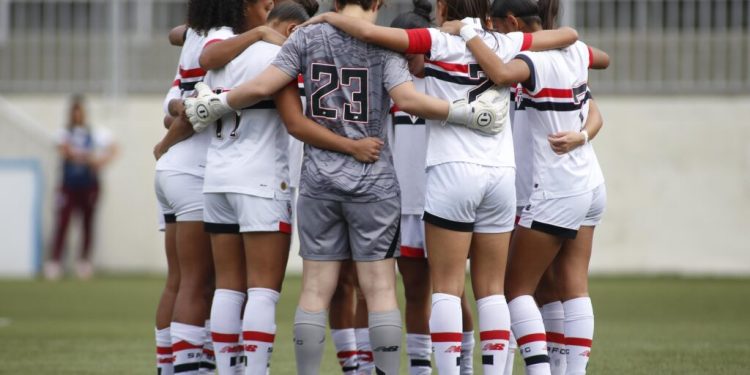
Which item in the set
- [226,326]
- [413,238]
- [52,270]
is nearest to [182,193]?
[226,326]

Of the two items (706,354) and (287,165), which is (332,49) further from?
(706,354)

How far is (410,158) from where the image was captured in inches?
278

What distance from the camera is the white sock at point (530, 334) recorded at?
6.39 meters

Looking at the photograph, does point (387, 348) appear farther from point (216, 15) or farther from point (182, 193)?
point (216, 15)

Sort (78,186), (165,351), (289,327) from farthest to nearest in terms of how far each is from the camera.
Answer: (78,186)
(289,327)
(165,351)

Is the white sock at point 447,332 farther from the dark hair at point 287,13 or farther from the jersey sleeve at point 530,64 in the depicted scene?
the dark hair at point 287,13

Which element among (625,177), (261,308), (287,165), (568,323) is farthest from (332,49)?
(625,177)

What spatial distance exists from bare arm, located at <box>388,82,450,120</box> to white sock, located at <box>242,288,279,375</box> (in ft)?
3.78

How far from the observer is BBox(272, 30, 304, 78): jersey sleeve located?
20.1 ft

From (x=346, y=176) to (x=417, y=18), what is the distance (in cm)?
135

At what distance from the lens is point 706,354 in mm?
8672

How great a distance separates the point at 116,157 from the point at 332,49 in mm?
11830

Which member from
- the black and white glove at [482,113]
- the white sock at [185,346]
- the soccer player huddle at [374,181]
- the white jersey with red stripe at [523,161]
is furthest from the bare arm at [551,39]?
the white sock at [185,346]

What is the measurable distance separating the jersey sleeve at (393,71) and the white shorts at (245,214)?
0.82 metres
